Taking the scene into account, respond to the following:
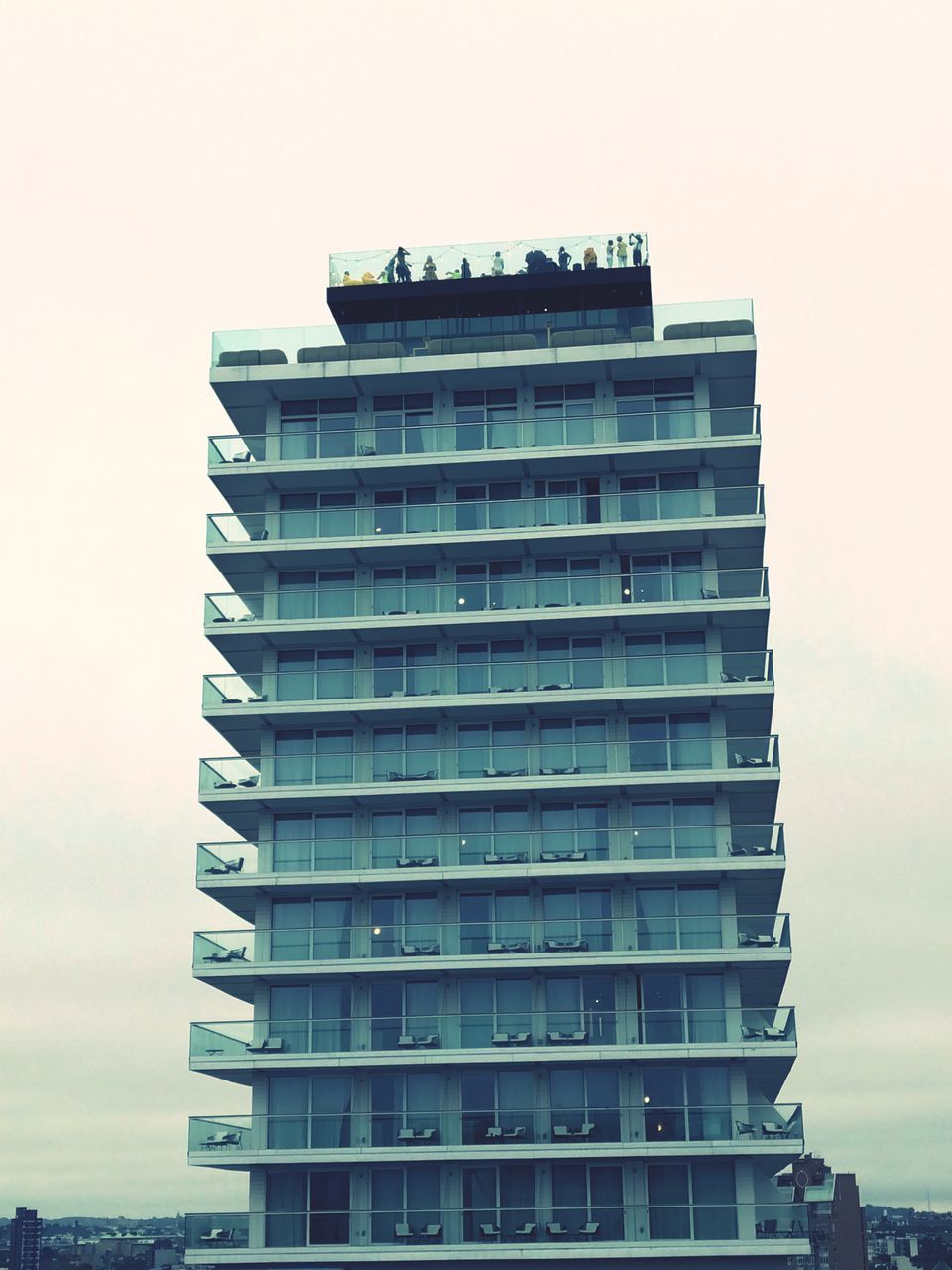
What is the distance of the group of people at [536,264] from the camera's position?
68.2 meters

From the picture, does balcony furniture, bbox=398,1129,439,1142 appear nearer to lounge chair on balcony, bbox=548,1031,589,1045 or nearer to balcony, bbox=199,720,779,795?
lounge chair on balcony, bbox=548,1031,589,1045

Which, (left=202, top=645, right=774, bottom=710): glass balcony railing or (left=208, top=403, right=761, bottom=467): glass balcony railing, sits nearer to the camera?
(left=202, top=645, right=774, bottom=710): glass balcony railing

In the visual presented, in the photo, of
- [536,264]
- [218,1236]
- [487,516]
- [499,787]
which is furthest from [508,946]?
[536,264]

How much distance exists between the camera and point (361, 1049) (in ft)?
188

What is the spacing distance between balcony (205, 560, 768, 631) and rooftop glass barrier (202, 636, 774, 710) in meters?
1.42

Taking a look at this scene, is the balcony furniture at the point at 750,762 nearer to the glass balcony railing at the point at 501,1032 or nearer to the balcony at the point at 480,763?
the balcony at the point at 480,763

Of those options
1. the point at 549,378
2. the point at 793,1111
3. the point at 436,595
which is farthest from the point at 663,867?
the point at 549,378

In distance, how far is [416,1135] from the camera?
56156 mm

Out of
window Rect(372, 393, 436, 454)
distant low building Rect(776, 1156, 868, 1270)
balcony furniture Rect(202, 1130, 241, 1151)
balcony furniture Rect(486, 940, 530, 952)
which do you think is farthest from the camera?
distant low building Rect(776, 1156, 868, 1270)

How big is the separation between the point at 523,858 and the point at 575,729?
485 centimetres

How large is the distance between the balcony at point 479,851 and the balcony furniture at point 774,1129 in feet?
27.4

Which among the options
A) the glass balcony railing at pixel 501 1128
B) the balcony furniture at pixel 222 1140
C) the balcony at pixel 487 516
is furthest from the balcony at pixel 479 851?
the balcony at pixel 487 516

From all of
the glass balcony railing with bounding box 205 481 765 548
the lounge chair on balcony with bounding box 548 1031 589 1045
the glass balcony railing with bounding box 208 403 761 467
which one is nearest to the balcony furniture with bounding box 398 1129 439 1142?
the lounge chair on balcony with bounding box 548 1031 589 1045

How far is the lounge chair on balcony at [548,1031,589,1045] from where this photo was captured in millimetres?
56500
